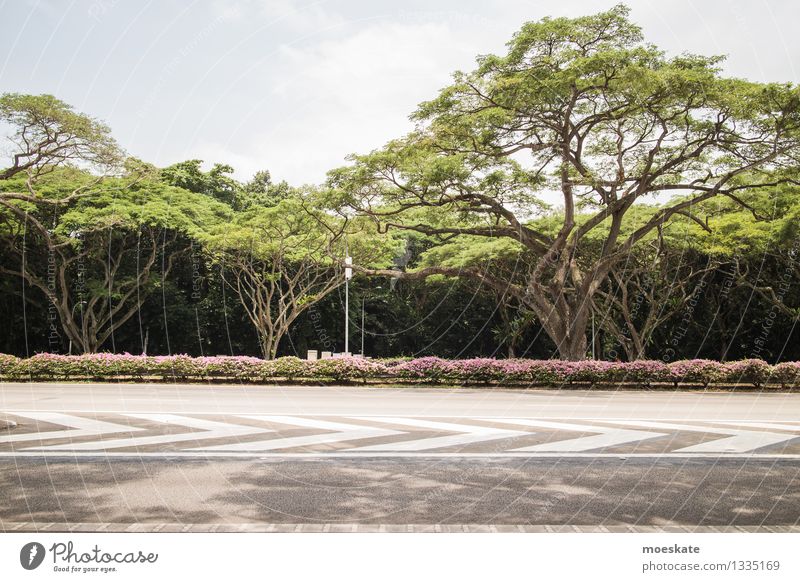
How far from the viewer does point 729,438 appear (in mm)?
10367

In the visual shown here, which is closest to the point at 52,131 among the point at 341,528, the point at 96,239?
the point at 96,239

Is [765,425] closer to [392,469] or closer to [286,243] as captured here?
[392,469]

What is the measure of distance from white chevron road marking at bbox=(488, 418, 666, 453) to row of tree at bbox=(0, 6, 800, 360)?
10.3m

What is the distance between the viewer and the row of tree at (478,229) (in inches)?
765

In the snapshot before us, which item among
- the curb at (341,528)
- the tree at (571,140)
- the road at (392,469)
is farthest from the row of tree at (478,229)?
the curb at (341,528)

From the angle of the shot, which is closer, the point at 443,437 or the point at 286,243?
the point at 443,437

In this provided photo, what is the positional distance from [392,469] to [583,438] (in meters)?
3.83

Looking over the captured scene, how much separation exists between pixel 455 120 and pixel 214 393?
34.1ft

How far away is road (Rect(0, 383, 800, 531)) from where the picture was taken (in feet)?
18.8

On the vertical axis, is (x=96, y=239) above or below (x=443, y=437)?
above

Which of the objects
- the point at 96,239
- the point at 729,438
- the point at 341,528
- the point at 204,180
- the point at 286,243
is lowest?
the point at 729,438

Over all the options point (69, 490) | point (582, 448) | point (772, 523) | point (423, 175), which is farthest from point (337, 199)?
point (772, 523)

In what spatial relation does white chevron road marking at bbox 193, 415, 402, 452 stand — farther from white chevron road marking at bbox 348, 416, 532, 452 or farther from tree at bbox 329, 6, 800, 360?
tree at bbox 329, 6, 800, 360

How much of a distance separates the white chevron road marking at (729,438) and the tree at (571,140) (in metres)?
9.86
